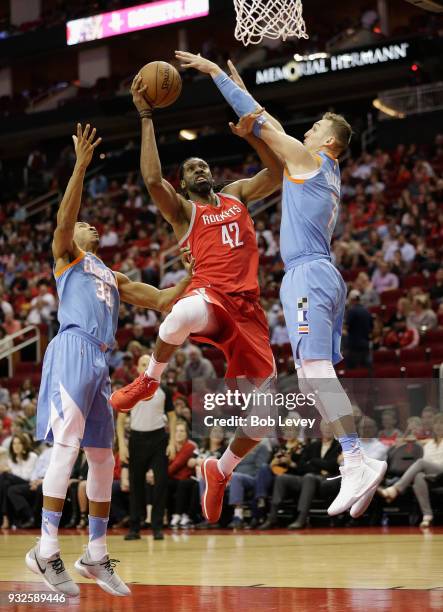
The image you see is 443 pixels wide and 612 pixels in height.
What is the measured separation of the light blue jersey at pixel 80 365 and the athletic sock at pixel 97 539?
1.72ft

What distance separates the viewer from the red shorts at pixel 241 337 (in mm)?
6698

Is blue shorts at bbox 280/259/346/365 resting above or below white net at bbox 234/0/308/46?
below

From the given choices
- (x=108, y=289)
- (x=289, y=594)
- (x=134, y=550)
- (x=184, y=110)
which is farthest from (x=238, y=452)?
(x=184, y=110)

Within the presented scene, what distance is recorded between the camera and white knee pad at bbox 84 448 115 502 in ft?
22.5

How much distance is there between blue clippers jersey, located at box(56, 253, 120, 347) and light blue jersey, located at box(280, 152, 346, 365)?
1.34 metres

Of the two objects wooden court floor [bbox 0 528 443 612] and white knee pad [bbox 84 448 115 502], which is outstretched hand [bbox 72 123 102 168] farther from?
wooden court floor [bbox 0 528 443 612]

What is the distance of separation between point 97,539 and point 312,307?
2213mm

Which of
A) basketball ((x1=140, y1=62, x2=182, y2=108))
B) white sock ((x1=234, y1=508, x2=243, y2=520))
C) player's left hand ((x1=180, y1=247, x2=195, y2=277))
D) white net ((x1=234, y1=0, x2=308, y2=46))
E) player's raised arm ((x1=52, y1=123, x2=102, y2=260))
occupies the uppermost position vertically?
white net ((x1=234, y1=0, x2=308, y2=46))

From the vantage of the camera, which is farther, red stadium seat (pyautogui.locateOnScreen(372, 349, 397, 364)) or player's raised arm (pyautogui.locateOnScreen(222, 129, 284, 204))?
red stadium seat (pyautogui.locateOnScreen(372, 349, 397, 364))

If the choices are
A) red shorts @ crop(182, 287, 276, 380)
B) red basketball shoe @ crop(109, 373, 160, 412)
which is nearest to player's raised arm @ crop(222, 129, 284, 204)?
red shorts @ crop(182, 287, 276, 380)

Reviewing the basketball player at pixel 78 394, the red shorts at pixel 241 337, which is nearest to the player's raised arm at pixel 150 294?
the basketball player at pixel 78 394

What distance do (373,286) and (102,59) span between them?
60.8 feet

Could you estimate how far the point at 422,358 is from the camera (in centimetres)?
1440

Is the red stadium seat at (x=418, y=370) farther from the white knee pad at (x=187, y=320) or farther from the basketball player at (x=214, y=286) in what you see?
the white knee pad at (x=187, y=320)
